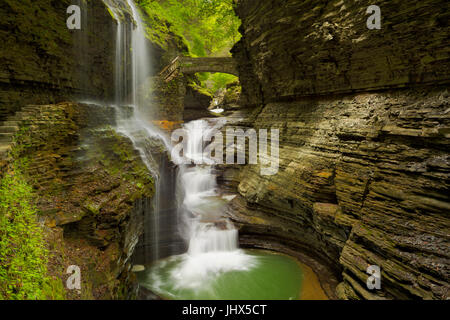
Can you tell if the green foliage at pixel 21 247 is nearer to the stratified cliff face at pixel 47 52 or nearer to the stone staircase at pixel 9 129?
the stone staircase at pixel 9 129

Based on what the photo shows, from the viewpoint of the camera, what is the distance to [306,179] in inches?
296

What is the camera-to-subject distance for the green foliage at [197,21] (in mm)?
16578

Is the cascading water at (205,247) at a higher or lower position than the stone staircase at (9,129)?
lower

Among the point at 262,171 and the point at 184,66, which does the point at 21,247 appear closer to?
the point at 262,171

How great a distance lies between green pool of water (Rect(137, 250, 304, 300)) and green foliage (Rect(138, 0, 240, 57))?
1617 cm

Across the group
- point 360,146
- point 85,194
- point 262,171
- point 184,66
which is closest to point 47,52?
point 85,194

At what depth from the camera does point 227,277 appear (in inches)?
281

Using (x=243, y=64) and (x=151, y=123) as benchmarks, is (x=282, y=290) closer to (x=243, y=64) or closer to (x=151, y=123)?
(x=243, y=64)

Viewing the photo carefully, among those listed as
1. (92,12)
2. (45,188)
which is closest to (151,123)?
(92,12)

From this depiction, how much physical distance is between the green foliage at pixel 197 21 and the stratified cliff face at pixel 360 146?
829cm

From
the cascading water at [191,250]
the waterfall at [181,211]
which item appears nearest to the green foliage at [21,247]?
the cascading water at [191,250]

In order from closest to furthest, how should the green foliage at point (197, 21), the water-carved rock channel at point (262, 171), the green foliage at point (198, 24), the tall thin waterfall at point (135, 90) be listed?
the water-carved rock channel at point (262, 171) → the tall thin waterfall at point (135, 90) → the green foliage at point (197, 21) → the green foliage at point (198, 24)

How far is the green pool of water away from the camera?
6422 mm

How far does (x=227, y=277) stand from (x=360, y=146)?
5.77 m
